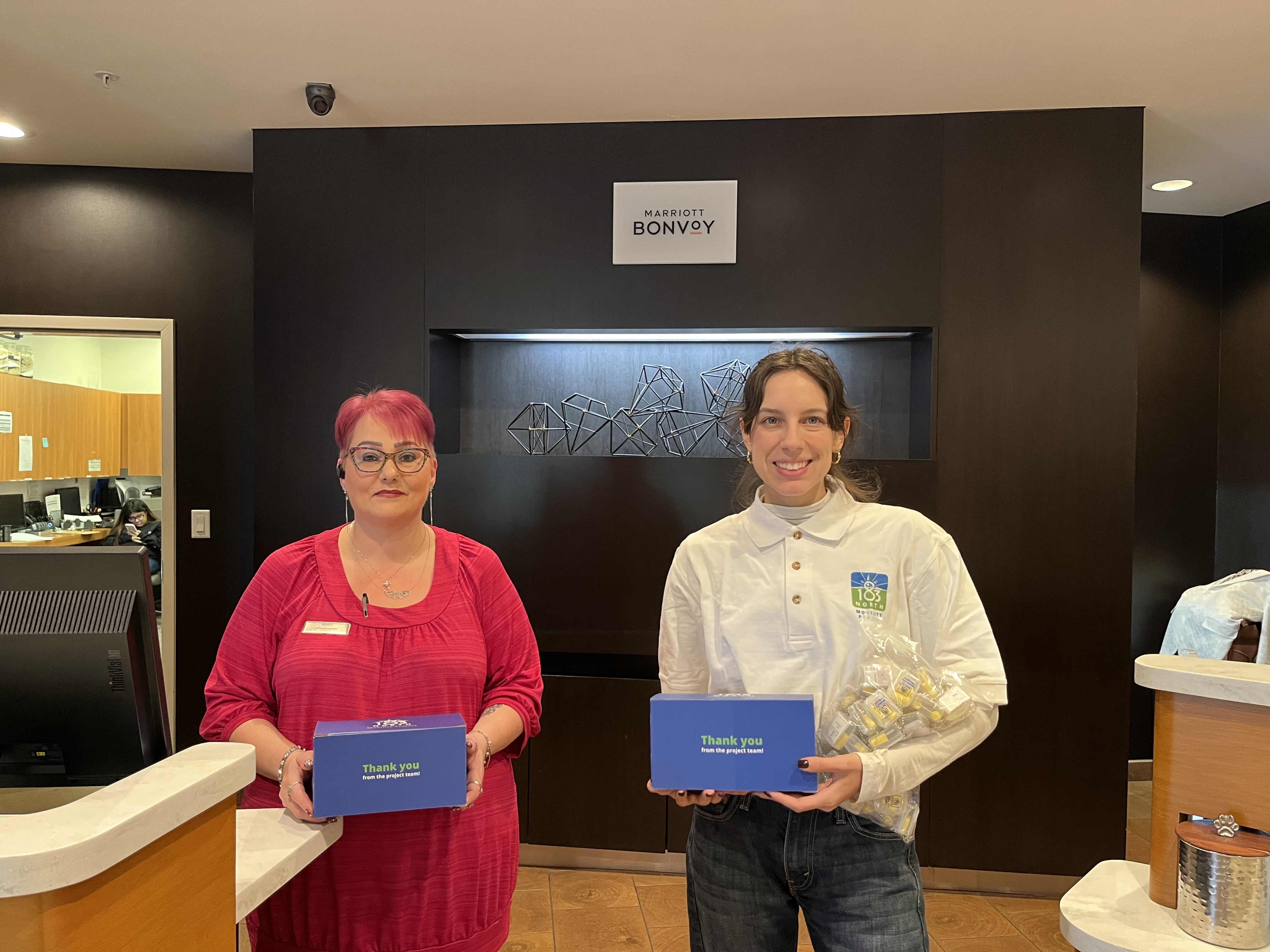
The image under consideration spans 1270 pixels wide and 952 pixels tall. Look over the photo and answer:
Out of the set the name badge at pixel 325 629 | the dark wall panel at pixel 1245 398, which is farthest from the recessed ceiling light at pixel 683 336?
the dark wall panel at pixel 1245 398

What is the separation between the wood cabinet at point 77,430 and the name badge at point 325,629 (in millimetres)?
4092

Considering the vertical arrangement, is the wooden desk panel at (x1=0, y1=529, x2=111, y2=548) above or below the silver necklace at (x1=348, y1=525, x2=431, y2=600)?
below

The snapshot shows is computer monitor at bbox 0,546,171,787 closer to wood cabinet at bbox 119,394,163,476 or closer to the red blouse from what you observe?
the red blouse

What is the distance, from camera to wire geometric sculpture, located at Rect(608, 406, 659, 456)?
3809 mm

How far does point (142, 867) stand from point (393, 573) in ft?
2.94

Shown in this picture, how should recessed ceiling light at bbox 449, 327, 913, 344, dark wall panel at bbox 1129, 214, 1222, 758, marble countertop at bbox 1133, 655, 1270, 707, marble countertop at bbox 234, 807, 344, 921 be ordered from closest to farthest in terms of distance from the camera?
1. marble countertop at bbox 234, 807, 344, 921
2. marble countertop at bbox 1133, 655, 1270, 707
3. recessed ceiling light at bbox 449, 327, 913, 344
4. dark wall panel at bbox 1129, 214, 1222, 758

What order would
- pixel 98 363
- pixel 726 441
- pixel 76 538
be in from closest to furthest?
pixel 726 441 < pixel 76 538 < pixel 98 363

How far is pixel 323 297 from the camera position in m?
3.61

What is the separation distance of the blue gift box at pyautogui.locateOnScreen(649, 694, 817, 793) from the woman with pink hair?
38 centimetres

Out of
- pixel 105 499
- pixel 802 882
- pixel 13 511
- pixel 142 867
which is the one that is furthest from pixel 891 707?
pixel 105 499

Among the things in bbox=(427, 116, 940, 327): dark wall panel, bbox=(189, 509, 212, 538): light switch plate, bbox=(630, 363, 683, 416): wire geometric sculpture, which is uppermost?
bbox=(427, 116, 940, 327): dark wall panel

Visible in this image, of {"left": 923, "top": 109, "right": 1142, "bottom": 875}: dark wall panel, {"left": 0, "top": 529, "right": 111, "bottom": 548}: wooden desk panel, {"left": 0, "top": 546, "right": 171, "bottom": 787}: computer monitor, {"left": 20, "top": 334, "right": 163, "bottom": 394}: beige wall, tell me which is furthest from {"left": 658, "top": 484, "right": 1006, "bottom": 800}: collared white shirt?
{"left": 20, "top": 334, "right": 163, "bottom": 394}: beige wall

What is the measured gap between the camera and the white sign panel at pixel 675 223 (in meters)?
3.44

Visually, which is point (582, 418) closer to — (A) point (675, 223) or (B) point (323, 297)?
(A) point (675, 223)
